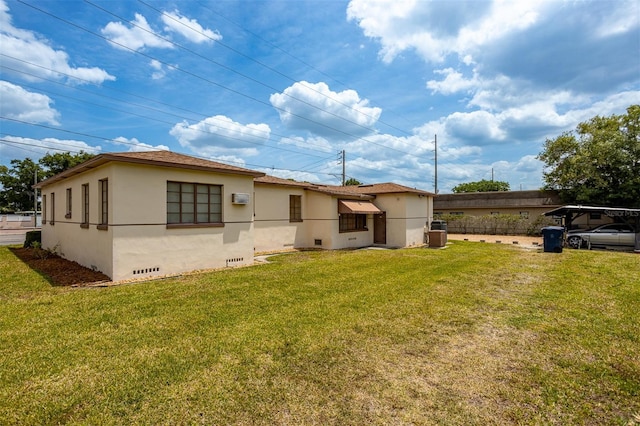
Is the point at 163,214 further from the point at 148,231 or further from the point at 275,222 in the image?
the point at 275,222

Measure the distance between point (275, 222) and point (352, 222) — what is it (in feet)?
16.7

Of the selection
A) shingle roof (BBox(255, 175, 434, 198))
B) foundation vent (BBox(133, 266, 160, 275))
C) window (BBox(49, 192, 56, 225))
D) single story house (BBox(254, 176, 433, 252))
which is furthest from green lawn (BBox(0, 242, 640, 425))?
shingle roof (BBox(255, 175, 434, 198))

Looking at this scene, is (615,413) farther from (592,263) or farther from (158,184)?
(592,263)

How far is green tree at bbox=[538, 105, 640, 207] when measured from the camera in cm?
2578

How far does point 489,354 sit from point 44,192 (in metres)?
22.6

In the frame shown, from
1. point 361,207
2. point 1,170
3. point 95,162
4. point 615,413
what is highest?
point 1,170

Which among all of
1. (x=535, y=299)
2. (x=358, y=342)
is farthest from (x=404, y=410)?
(x=535, y=299)

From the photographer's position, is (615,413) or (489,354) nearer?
(615,413)

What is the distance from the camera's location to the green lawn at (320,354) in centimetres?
332

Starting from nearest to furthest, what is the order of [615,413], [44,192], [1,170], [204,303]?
[615,413] < [204,303] < [44,192] < [1,170]

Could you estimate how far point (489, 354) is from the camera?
4641 mm

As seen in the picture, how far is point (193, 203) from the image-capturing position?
36.6 feet

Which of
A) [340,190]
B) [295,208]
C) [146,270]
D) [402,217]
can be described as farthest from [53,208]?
[402,217]

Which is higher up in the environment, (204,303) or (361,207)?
(361,207)
